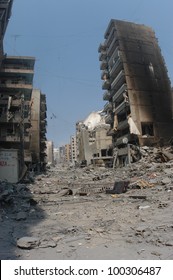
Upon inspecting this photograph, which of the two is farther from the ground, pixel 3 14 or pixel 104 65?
pixel 3 14

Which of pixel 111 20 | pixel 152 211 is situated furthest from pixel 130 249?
pixel 111 20

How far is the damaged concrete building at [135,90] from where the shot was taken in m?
47.6

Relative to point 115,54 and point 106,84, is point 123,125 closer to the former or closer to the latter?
point 106,84

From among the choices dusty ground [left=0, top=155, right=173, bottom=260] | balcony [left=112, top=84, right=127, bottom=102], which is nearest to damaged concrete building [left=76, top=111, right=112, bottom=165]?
balcony [left=112, top=84, right=127, bottom=102]

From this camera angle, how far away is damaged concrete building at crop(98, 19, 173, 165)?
4756 cm

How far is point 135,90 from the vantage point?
49.4 m

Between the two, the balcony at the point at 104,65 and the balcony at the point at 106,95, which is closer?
the balcony at the point at 106,95

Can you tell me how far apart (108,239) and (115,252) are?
3.05ft

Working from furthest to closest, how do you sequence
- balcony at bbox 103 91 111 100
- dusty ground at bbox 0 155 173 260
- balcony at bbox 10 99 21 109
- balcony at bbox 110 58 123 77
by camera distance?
1. balcony at bbox 103 91 111 100
2. balcony at bbox 110 58 123 77
3. balcony at bbox 10 99 21 109
4. dusty ground at bbox 0 155 173 260

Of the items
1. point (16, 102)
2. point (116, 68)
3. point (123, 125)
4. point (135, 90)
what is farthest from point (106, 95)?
point (16, 102)

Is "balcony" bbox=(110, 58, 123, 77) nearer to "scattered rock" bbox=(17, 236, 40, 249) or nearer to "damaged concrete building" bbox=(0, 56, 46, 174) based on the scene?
"damaged concrete building" bbox=(0, 56, 46, 174)

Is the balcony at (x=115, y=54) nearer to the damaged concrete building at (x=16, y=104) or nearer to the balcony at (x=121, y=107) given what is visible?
the balcony at (x=121, y=107)

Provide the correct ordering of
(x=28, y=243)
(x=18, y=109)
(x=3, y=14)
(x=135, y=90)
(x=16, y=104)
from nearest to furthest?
1. (x=28, y=243)
2. (x=16, y=104)
3. (x=18, y=109)
4. (x=3, y=14)
5. (x=135, y=90)

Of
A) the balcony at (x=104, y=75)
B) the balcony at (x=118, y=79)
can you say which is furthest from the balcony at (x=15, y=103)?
the balcony at (x=104, y=75)
